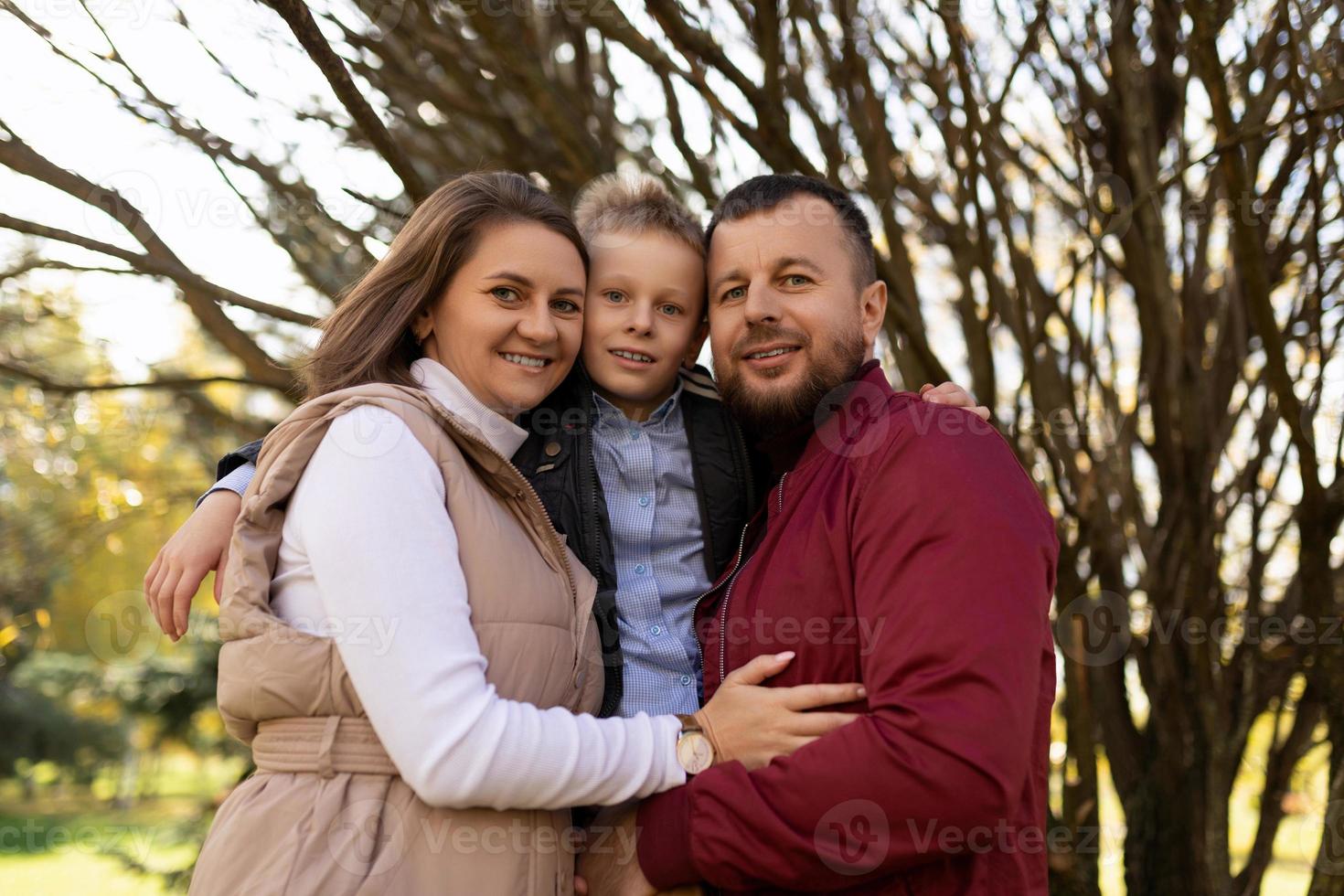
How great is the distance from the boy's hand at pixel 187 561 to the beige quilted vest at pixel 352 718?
39 cm

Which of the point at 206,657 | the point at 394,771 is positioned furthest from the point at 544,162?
the point at 206,657

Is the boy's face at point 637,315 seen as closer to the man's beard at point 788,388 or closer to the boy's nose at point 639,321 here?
the boy's nose at point 639,321

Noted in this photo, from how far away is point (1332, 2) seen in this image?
11.8 ft

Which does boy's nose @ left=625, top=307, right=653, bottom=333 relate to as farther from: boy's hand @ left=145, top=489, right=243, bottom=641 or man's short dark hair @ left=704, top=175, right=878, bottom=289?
boy's hand @ left=145, top=489, right=243, bottom=641

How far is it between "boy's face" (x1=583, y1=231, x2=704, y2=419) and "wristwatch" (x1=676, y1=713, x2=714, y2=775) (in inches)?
32.4

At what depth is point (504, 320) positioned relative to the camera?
228 centimetres

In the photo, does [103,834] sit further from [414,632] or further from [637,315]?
[414,632]

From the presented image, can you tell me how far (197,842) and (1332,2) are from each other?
8.85 m

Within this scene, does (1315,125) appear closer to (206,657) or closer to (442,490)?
(442,490)

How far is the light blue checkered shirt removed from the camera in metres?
2.29

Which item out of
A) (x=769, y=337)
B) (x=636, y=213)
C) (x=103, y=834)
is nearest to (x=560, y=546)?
(x=769, y=337)

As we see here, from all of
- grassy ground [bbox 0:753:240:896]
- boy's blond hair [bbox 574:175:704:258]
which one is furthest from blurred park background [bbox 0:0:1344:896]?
grassy ground [bbox 0:753:240:896]

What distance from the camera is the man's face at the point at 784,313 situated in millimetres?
2424

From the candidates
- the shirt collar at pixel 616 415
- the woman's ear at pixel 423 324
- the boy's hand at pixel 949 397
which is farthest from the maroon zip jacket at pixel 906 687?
the woman's ear at pixel 423 324
